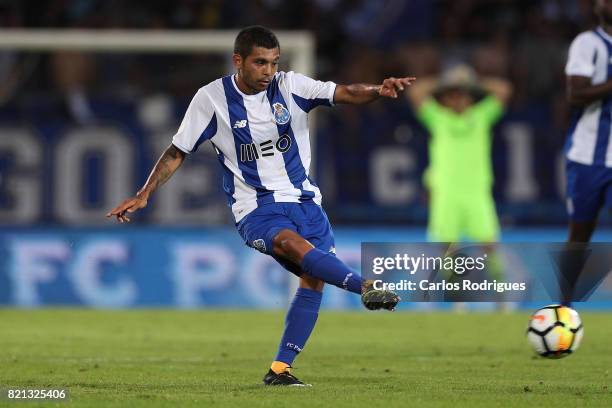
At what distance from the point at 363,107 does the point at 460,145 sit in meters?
1.96

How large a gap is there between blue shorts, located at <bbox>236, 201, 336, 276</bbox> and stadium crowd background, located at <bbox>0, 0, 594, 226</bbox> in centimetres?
837

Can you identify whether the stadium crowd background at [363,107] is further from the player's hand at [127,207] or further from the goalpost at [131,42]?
the player's hand at [127,207]

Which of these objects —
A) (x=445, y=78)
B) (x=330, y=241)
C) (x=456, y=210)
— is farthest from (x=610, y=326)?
(x=330, y=241)

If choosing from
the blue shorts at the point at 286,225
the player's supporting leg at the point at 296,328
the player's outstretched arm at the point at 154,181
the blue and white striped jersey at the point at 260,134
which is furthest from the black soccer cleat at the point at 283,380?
the player's outstretched arm at the point at 154,181

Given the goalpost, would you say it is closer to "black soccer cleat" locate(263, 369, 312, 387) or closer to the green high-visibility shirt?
the green high-visibility shirt

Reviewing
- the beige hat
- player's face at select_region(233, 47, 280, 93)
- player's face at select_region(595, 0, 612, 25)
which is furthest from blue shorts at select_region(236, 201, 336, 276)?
the beige hat

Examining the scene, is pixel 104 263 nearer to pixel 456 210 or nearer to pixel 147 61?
pixel 147 61

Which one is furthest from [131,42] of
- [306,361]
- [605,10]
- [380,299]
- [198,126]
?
[380,299]

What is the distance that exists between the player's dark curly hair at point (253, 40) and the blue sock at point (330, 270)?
1.10 meters

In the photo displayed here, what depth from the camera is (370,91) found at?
22.8 ft

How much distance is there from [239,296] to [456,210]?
2.58m

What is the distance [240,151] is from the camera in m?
7.29

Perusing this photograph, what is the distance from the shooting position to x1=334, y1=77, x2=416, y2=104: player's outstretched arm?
6797mm

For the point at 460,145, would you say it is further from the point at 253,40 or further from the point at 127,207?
the point at 127,207
